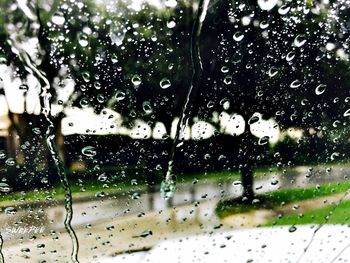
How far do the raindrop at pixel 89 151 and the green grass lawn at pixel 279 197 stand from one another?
1.64 feet

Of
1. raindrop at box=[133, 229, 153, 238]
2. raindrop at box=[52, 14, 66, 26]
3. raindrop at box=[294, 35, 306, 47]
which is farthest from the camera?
raindrop at box=[294, 35, 306, 47]

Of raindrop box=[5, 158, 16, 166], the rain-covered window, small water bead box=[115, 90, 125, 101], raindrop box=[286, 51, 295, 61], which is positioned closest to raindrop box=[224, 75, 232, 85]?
the rain-covered window

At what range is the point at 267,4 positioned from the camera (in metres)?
1.79

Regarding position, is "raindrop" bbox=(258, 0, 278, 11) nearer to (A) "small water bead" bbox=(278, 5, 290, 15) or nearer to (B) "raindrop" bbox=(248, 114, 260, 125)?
(A) "small water bead" bbox=(278, 5, 290, 15)

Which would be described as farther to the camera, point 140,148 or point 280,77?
point 280,77

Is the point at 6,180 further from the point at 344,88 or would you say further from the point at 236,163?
the point at 344,88

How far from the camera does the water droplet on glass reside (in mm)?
1711

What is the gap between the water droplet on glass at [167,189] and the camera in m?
1.71

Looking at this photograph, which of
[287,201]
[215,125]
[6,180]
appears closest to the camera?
[6,180]

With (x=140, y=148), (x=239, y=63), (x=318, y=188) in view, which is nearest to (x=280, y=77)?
(x=239, y=63)

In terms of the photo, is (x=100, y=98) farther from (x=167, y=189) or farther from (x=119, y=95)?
(x=167, y=189)

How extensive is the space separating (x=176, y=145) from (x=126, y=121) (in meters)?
0.20

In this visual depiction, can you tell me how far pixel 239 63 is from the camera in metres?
1.77

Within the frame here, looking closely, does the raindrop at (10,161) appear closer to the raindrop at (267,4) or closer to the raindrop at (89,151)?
the raindrop at (89,151)
